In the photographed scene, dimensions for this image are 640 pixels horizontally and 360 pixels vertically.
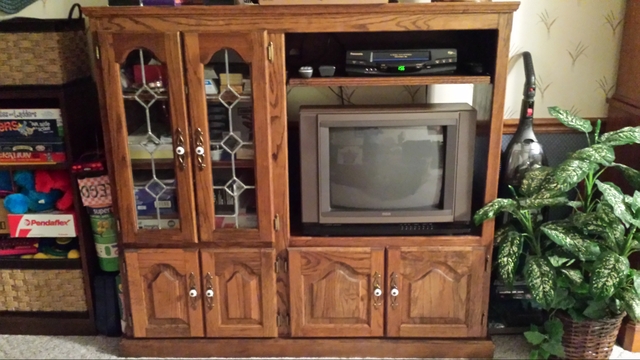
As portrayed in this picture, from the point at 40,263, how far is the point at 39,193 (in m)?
0.30

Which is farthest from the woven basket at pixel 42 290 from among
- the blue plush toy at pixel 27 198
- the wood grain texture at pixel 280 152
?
the wood grain texture at pixel 280 152

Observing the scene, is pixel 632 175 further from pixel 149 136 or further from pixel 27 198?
pixel 27 198

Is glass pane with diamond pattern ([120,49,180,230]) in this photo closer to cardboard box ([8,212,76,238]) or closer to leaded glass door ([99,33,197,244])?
leaded glass door ([99,33,197,244])

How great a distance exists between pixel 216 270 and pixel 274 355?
426 mm

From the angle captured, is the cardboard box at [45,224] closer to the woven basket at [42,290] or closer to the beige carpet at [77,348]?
the woven basket at [42,290]

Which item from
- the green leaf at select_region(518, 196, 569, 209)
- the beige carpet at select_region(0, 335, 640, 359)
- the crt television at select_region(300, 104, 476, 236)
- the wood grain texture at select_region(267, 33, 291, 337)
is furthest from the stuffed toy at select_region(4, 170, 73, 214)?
the green leaf at select_region(518, 196, 569, 209)

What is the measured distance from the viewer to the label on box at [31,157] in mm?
2117

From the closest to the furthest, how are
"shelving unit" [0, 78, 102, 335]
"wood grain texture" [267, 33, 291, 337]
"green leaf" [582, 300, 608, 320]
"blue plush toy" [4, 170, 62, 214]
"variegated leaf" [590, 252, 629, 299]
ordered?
"variegated leaf" [590, 252, 629, 299], "wood grain texture" [267, 33, 291, 337], "green leaf" [582, 300, 608, 320], "shelving unit" [0, 78, 102, 335], "blue plush toy" [4, 170, 62, 214]

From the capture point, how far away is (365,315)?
2.09 meters

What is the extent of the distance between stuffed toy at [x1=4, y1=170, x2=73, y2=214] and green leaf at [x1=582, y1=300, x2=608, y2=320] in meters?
2.06

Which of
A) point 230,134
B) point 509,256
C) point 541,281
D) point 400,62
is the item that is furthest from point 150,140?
point 541,281

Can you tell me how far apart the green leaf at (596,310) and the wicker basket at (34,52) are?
2144 millimetres

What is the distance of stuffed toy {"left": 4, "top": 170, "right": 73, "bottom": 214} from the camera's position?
2.18 meters

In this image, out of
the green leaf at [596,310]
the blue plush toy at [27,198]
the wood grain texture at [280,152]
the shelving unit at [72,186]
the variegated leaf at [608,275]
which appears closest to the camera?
the variegated leaf at [608,275]
